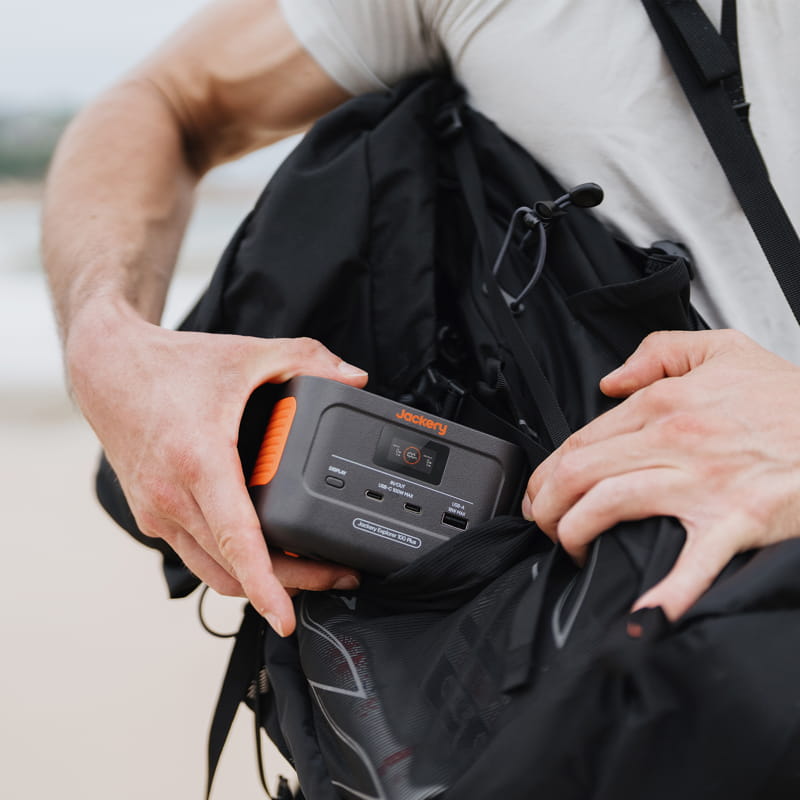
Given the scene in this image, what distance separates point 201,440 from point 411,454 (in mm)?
154

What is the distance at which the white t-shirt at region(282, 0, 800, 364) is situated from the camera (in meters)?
0.70

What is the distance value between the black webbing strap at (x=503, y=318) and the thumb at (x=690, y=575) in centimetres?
16

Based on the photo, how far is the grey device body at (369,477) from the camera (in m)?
0.61

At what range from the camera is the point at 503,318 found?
674 millimetres

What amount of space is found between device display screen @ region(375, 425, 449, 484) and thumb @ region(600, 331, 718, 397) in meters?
0.14

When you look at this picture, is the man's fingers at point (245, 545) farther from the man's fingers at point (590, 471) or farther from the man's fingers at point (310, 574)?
the man's fingers at point (590, 471)

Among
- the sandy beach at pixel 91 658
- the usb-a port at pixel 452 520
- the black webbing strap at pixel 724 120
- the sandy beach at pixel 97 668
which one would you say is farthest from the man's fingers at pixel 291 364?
the sandy beach at pixel 97 668

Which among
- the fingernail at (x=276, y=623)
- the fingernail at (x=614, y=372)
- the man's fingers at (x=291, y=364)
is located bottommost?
the fingernail at (x=276, y=623)

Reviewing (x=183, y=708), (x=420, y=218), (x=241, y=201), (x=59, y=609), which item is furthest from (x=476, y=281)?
(x=241, y=201)

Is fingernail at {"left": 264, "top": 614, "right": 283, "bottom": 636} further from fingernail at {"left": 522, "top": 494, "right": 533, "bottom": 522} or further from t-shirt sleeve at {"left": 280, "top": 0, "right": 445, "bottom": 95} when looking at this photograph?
t-shirt sleeve at {"left": 280, "top": 0, "right": 445, "bottom": 95}

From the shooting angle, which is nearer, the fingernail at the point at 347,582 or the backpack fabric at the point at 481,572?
the backpack fabric at the point at 481,572

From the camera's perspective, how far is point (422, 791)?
480mm

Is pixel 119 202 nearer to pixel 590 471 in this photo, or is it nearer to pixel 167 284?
pixel 167 284

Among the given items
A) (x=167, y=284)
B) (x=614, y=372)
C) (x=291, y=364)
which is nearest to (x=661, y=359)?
(x=614, y=372)
